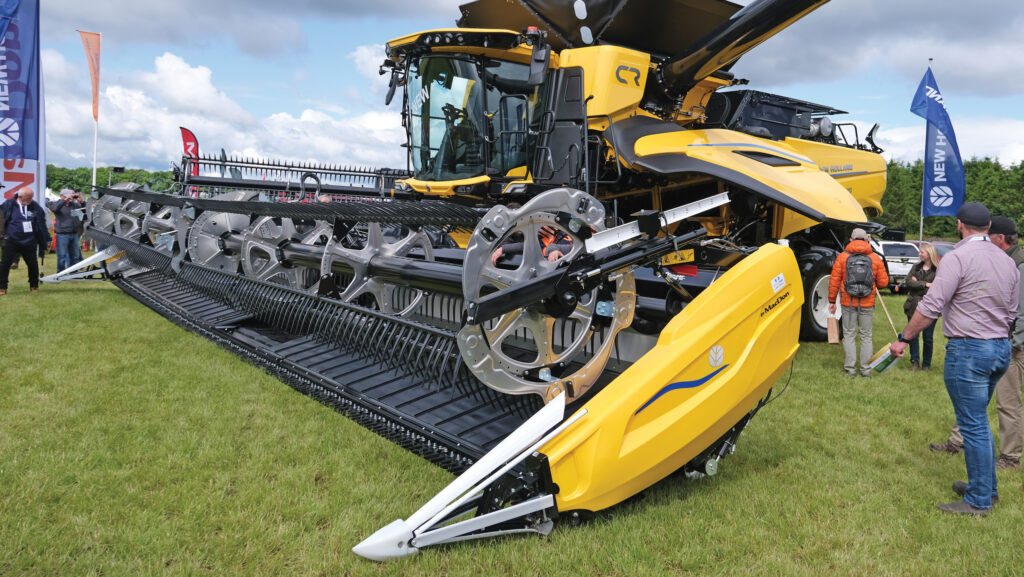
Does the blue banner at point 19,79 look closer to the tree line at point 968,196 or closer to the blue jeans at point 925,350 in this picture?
the blue jeans at point 925,350

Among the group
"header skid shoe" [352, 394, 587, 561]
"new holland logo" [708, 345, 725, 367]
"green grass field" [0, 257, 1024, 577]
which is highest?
"new holland logo" [708, 345, 725, 367]

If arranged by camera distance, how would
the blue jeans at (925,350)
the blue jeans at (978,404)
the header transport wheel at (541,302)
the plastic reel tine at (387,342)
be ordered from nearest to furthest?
the header transport wheel at (541,302), the blue jeans at (978,404), the plastic reel tine at (387,342), the blue jeans at (925,350)

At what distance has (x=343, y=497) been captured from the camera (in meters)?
3.18

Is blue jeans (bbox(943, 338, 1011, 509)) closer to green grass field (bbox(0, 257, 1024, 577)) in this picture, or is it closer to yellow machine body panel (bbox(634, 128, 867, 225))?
green grass field (bbox(0, 257, 1024, 577))

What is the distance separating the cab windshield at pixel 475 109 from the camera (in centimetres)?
648

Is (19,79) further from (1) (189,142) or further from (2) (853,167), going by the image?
(2) (853,167)

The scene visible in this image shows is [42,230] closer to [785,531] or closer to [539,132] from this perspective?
[539,132]

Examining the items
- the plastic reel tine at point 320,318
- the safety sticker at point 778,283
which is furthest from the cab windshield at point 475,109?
the safety sticker at point 778,283

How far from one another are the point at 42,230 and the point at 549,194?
1015 cm

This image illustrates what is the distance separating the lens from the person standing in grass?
21.5 feet

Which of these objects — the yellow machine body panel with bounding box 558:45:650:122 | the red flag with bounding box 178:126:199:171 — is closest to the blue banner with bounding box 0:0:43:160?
the red flag with bounding box 178:126:199:171

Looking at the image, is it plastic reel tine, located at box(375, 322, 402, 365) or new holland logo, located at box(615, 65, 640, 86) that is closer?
plastic reel tine, located at box(375, 322, 402, 365)

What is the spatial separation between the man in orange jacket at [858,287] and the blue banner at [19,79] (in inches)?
535

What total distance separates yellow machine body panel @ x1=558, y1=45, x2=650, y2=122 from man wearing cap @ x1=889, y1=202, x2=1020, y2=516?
11.6 feet
